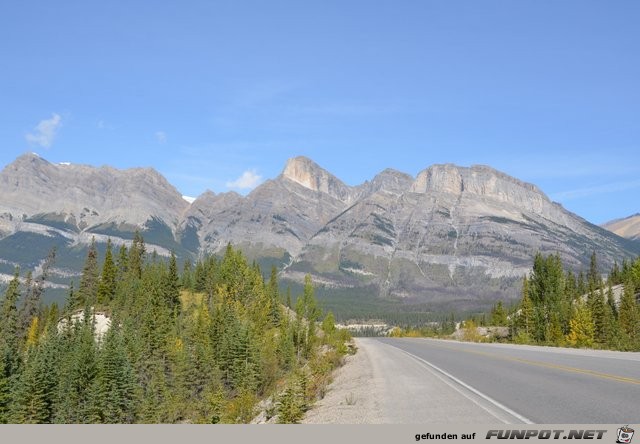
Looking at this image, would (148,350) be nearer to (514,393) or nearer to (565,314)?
(565,314)

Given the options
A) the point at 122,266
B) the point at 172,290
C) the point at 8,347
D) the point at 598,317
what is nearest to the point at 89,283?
the point at 122,266

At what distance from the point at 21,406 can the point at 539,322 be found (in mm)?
70724

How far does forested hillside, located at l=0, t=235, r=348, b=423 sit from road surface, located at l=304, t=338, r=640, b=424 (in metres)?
11.2

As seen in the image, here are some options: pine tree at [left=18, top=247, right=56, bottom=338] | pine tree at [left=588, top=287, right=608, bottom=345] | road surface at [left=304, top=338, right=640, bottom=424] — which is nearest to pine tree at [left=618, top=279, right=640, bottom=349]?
pine tree at [left=588, top=287, right=608, bottom=345]

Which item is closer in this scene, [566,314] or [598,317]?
[598,317]

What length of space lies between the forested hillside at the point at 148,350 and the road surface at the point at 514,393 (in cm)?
1125

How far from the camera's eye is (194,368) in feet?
253

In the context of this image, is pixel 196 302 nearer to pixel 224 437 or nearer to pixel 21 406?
pixel 21 406

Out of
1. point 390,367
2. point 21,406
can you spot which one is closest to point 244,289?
point 21,406

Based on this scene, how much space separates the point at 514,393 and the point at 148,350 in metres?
79.4

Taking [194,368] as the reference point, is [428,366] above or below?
above

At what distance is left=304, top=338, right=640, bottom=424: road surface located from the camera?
11969 mm

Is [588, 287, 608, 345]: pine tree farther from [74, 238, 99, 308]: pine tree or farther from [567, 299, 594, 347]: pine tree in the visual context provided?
[74, 238, 99, 308]: pine tree

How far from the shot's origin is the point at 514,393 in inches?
605
